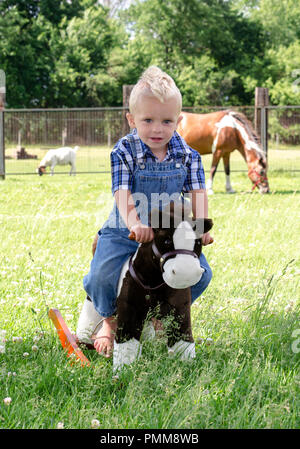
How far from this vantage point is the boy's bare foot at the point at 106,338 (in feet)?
10.0

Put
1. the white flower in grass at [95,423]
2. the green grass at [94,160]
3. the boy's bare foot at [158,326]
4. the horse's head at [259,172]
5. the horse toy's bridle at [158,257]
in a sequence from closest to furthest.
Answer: the white flower in grass at [95,423]
the horse toy's bridle at [158,257]
the boy's bare foot at [158,326]
the horse's head at [259,172]
the green grass at [94,160]

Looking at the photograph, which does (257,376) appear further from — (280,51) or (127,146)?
(280,51)

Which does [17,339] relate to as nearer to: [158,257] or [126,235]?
[126,235]

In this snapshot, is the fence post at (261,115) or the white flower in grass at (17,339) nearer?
the white flower in grass at (17,339)

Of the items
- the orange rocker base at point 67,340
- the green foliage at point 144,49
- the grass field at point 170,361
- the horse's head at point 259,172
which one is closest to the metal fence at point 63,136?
the horse's head at point 259,172

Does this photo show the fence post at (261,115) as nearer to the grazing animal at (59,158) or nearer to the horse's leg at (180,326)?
the grazing animal at (59,158)

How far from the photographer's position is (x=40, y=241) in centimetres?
615

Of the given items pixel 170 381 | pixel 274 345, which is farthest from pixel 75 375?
→ pixel 274 345

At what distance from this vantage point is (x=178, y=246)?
2.50 m

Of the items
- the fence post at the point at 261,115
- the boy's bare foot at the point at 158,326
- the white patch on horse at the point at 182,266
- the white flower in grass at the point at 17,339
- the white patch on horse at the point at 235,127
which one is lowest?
the white flower in grass at the point at 17,339

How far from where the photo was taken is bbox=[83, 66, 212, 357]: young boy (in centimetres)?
279

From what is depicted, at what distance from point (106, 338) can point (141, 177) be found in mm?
922

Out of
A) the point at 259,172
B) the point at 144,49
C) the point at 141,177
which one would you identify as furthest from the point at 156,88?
the point at 144,49

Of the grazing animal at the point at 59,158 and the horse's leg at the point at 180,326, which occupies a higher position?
the grazing animal at the point at 59,158
